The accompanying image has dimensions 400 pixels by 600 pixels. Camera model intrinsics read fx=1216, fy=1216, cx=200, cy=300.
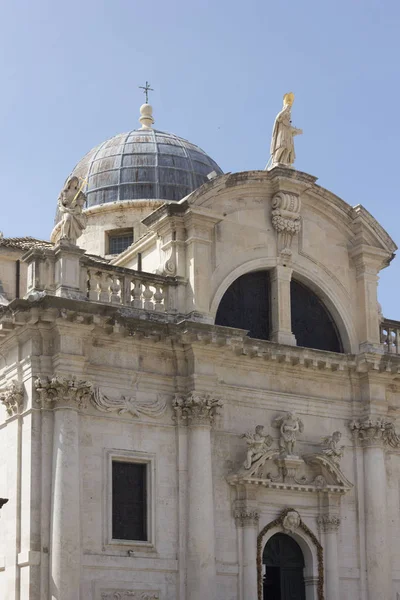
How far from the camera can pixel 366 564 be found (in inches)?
1017

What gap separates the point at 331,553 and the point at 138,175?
12466mm

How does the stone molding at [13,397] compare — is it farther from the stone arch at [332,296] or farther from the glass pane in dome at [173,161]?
the glass pane in dome at [173,161]

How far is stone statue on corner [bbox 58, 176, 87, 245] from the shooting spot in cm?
2400

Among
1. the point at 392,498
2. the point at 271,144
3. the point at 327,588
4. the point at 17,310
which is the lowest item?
the point at 327,588

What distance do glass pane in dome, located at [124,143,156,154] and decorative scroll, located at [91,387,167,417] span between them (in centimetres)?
1106

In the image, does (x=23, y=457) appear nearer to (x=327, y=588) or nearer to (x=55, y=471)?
(x=55, y=471)

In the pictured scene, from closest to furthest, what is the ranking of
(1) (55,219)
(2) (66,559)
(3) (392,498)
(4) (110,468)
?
(2) (66,559) → (4) (110,468) → (3) (392,498) → (1) (55,219)

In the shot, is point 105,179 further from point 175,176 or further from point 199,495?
point 199,495

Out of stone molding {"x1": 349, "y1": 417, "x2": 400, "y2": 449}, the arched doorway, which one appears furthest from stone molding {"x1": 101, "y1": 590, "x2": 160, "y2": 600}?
stone molding {"x1": 349, "y1": 417, "x2": 400, "y2": 449}

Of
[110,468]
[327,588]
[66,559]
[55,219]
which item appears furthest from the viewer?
[55,219]

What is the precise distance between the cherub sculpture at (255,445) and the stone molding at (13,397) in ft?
15.5

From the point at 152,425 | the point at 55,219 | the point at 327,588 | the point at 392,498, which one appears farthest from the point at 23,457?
the point at 55,219

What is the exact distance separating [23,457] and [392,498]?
870cm

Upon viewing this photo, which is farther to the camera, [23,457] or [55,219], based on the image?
[55,219]
